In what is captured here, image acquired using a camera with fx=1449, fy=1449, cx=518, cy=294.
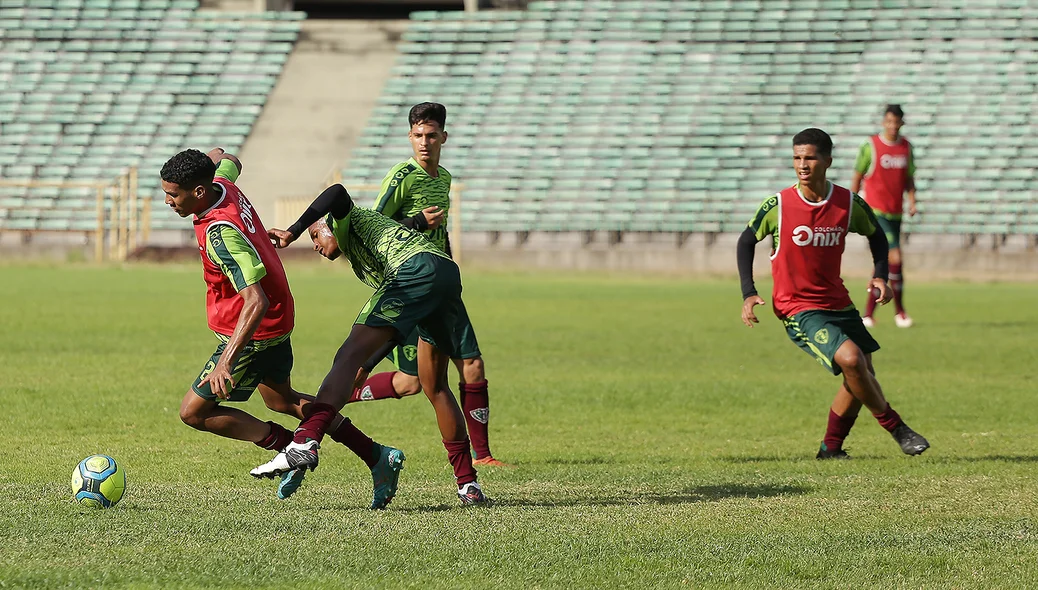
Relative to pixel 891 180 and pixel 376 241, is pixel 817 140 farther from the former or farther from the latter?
pixel 891 180

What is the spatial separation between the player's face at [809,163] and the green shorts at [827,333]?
30.8 inches

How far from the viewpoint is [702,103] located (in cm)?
3331

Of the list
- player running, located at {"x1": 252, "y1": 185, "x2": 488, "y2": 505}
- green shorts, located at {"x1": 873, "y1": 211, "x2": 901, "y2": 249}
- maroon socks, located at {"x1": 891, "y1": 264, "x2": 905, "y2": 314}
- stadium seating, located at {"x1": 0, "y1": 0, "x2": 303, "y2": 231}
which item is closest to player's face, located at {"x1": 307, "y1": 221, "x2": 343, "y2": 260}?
player running, located at {"x1": 252, "y1": 185, "x2": 488, "y2": 505}

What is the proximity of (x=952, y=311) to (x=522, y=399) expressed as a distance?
34.2 feet

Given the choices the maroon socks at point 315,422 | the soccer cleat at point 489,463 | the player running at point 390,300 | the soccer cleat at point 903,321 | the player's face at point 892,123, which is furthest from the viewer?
the soccer cleat at point 903,321

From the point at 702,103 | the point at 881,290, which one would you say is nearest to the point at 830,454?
the point at 881,290

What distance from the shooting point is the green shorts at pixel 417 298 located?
6.53 metres

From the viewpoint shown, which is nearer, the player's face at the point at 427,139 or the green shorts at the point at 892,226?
the player's face at the point at 427,139

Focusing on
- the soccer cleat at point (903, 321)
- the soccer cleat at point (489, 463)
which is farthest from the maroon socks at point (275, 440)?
the soccer cleat at point (903, 321)

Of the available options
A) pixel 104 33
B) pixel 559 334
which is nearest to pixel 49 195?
pixel 104 33

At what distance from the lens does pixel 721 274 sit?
1142 inches

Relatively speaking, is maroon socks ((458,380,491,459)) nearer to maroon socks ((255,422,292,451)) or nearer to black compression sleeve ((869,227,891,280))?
maroon socks ((255,422,292,451))

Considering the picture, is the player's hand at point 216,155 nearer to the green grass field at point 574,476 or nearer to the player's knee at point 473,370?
the green grass field at point 574,476

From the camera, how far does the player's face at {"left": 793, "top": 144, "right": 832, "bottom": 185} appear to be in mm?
8344
